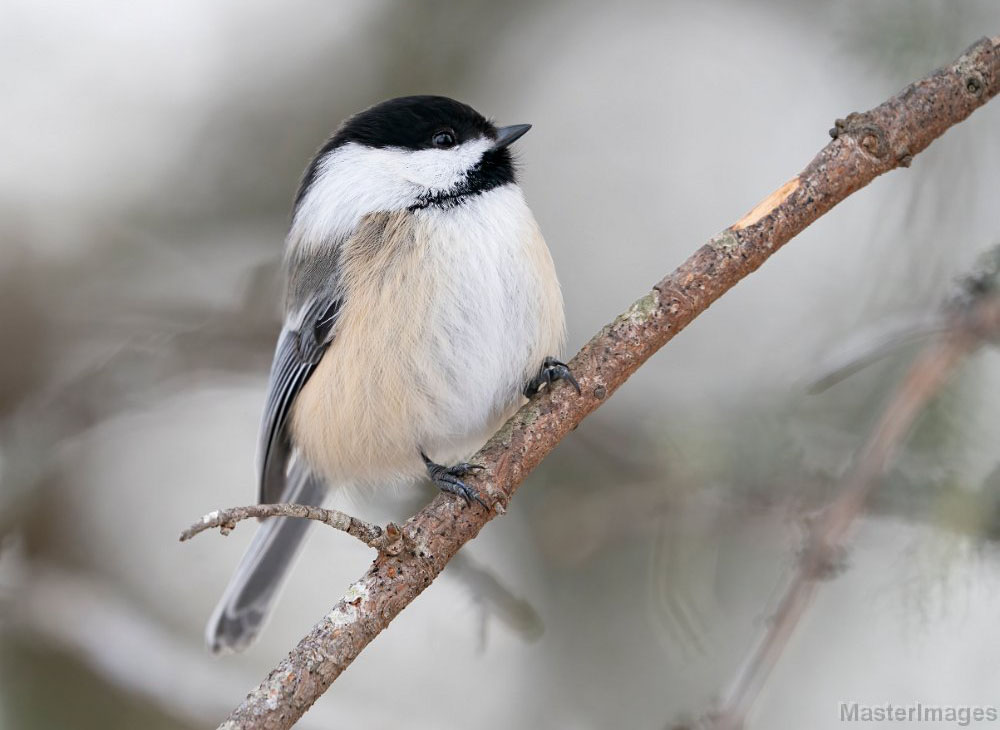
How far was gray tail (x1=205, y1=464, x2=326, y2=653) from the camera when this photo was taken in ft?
7.71

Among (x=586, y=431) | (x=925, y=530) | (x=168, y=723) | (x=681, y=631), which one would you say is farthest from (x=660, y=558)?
(x=168, y=723)

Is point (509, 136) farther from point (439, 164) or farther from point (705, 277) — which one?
point (705, 277)

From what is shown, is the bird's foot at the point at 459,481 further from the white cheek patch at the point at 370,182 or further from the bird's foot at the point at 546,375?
the white cheek patch at the point at 370,182

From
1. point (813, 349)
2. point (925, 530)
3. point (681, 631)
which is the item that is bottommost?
point (681, 631)

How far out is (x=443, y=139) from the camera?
2.09 meters

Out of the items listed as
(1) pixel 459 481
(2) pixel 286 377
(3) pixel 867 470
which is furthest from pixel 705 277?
(2) pixel 286 377

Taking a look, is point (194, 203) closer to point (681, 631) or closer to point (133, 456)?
point (133, 456)

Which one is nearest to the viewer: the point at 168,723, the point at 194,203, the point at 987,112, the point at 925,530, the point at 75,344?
the point at 925,530

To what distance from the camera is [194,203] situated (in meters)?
3.16

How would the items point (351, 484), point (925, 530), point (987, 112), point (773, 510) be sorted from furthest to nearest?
point (351, 484) < point (987, 112) < point (773, 510) < point (925, 530)

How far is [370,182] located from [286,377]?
514mm

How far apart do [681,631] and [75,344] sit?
2.17 meters

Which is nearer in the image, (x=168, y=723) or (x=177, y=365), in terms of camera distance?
(x=168, y=723)

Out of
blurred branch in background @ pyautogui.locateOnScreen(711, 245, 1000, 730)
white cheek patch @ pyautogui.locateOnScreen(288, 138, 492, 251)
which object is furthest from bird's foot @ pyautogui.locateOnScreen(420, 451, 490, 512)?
white cheek patch @ pyautogui.locateOnScreen(288, 138, 492, 251)
